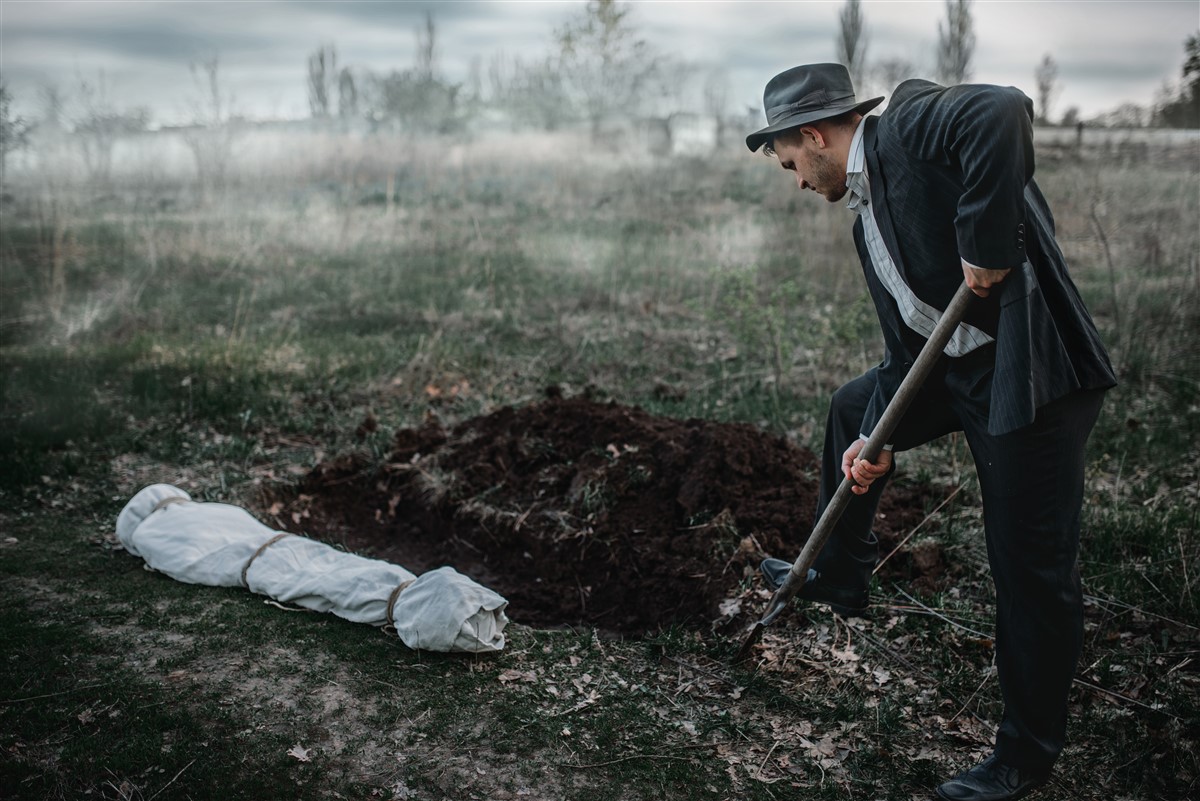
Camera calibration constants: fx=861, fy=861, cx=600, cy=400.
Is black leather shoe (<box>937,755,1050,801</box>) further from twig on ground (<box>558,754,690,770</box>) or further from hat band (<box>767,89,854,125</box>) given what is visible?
hat band (<box>767,89,854,125</box>)

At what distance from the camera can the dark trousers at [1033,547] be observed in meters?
2.30

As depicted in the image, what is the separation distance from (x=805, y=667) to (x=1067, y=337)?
1.68 metres

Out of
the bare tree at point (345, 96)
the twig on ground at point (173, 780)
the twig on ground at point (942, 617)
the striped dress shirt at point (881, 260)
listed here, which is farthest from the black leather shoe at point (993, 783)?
the bare tree at point (345, 96)

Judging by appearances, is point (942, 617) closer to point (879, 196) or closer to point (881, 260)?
point (881, 260)

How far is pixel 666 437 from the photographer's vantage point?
486cm

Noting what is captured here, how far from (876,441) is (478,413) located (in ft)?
13.2

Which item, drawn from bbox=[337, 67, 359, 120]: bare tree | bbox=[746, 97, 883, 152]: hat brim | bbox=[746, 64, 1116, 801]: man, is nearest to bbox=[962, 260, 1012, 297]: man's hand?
bbox=[746, 64, 1116, 801]: man

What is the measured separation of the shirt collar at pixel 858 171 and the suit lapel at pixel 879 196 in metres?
0.03

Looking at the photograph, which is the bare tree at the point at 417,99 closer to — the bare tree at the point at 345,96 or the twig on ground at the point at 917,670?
the bare tree at the point at 345,96

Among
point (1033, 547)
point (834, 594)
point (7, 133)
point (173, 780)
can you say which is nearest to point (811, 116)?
point (1033, 547)

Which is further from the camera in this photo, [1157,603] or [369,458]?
[369,458]

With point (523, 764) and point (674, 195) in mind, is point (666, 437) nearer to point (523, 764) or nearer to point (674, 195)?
point (523, 764)

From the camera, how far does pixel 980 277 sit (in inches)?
86.8

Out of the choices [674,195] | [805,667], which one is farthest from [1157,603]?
[674,195]
